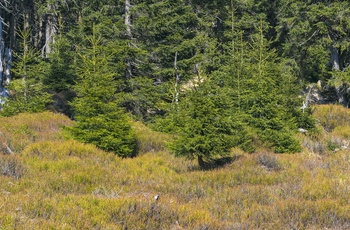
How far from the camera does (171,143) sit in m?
10.3

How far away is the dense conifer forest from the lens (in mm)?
5828

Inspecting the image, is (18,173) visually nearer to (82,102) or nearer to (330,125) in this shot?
(82,102)

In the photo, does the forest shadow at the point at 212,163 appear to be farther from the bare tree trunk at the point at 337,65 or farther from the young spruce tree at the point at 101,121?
the bare tree trunk at the point at 337,65

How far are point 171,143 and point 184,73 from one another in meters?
10.5

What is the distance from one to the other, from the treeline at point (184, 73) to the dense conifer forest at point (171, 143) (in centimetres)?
7

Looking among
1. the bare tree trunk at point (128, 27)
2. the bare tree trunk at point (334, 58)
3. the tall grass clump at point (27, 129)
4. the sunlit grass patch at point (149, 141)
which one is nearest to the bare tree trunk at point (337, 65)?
the bare tree trunk at point (334, 58)

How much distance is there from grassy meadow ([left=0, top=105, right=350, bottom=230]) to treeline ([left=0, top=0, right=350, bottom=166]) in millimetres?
1120

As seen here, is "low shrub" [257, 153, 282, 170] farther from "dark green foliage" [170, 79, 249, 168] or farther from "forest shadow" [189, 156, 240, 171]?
"dark green foliage" [170, 79, 249, 168]

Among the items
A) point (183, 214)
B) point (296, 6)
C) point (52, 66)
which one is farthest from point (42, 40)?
point (183, 214)

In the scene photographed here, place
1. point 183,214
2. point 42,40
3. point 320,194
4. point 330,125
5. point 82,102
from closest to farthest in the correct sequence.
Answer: point 183,214 → point 320,194 → point 82,102 → point 330,125 → point 42,40

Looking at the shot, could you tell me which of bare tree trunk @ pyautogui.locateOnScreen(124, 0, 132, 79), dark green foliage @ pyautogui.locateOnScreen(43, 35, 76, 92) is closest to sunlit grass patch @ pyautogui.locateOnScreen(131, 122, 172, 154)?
bare tree trunk @ pyautogui.locateOnScreen(124, 0, 132, 79)

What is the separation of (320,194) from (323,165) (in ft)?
10.1

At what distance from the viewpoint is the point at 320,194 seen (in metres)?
7.26

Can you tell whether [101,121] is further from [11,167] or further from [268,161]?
[268,161]
